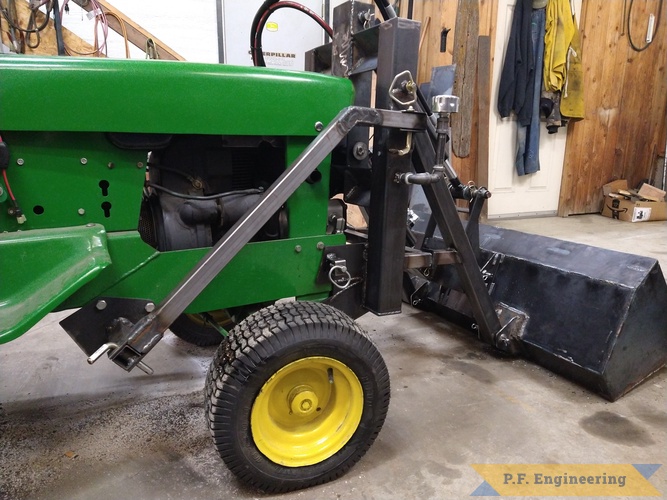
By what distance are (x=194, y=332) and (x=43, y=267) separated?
108 centimetres

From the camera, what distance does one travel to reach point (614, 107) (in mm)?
5191

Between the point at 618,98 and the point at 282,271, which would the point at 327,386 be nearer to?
the point at 282,271

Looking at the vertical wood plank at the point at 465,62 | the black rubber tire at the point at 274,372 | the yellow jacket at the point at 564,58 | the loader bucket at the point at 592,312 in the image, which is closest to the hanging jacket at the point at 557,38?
the yellow jacket at the point at 564,58

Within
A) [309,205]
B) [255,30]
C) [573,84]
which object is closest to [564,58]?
[573,84]

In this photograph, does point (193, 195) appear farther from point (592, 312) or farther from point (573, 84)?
point (573, 84)

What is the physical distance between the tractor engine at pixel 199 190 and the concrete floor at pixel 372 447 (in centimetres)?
63

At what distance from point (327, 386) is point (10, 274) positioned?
86 centimetres

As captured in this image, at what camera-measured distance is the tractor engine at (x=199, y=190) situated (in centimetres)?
142

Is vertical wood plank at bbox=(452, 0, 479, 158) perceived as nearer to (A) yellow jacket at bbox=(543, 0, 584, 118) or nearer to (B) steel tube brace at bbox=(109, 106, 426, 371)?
(A) yellow jacket at bbox=(543, 0, 584, 118)

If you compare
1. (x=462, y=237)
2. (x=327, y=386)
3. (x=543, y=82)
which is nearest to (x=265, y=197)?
(x=327, y=386)

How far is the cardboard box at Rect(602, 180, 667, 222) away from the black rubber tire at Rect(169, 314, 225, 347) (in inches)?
184

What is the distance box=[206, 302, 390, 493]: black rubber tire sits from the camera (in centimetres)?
118

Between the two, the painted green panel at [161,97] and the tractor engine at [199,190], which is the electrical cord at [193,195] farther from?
the painted green panel at [161,97]

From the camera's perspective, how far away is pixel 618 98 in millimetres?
5195
